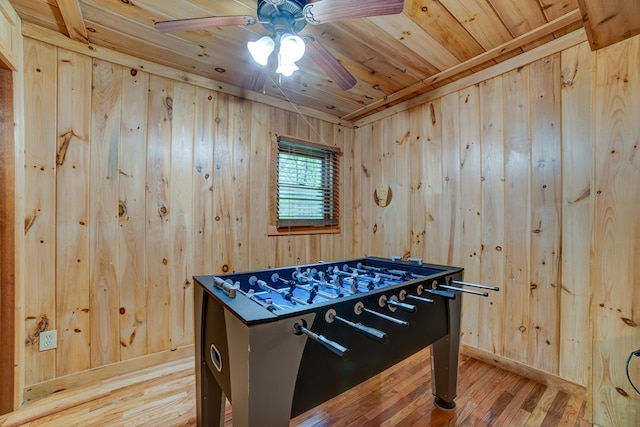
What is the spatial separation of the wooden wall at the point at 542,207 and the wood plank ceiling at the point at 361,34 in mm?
330

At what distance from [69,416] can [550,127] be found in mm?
3643

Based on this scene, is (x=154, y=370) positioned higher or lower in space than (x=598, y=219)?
lower

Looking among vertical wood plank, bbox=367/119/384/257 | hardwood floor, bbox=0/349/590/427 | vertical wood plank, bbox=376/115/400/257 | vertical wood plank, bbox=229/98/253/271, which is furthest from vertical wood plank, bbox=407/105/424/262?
vertical wood plank, bbox=229/98/253/271

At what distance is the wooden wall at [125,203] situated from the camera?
1811 mm

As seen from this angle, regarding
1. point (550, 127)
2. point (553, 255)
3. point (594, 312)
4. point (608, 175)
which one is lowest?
point (594, 312)

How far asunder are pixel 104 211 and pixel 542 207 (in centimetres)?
320

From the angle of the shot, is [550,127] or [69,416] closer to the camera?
[69,416]

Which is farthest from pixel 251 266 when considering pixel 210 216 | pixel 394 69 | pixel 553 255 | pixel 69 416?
pixel 553 255

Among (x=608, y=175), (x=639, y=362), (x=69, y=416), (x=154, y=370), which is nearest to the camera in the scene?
(x=639, y=362)

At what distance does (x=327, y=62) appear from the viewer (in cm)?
163

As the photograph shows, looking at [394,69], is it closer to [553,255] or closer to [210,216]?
[553,255]

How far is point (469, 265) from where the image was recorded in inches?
94.2

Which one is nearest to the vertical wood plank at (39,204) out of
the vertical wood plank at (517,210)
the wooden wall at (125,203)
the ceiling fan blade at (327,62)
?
the wooden wall at (125,203)

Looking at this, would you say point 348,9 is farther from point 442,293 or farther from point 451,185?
point 451,185
